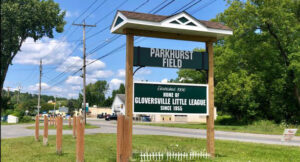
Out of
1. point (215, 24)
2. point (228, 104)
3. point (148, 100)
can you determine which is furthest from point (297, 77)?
point (148, 100)

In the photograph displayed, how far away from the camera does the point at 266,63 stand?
127 ft

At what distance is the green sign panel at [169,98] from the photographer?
9695 millimetres

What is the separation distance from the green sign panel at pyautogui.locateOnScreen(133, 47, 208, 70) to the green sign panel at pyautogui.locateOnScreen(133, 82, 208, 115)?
0.66 m

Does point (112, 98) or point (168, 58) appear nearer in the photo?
point (168, 58)

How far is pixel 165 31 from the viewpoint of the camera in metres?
10.5

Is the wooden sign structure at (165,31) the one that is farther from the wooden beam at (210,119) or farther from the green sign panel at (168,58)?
the green sign panel at (168,58)

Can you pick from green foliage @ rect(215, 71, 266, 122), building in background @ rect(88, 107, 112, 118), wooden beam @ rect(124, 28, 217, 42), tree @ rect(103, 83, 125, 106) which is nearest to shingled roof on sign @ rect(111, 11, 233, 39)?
wooden beam @ rect(124, 28, 217, 42)

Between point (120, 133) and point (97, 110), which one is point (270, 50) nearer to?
point (120, 133)

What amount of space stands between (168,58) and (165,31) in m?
0.98

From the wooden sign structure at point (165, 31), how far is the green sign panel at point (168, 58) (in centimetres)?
23

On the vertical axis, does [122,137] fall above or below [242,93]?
below

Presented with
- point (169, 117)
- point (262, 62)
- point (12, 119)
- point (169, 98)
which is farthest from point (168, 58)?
point (169, 117)

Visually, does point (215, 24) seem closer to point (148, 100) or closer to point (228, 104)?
point (148, 100)

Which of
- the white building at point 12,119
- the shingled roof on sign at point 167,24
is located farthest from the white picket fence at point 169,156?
the white building at point 12,119
